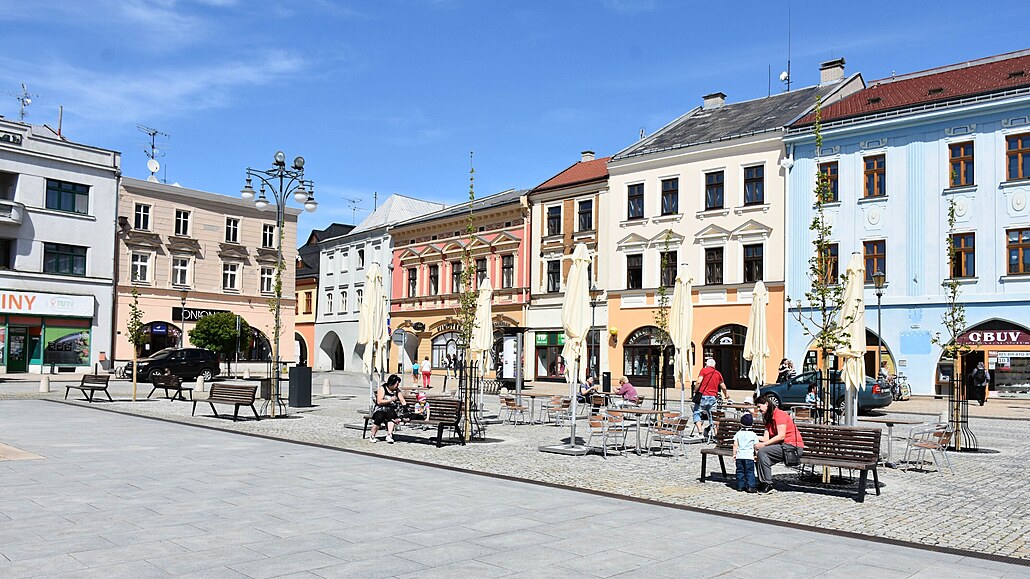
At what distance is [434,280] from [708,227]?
18.9 meters

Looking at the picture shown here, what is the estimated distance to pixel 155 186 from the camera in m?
49.9

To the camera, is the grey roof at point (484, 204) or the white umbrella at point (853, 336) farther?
the grey roof at point (484, 204)

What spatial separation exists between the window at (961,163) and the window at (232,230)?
131ft

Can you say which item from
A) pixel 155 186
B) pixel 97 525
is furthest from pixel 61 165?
pixel 97 525

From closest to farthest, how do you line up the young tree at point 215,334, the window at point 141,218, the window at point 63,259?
the window at point 63,259 → the young tree at point 215,334 → the window at point 141,218

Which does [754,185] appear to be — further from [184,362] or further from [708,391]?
[184,362]

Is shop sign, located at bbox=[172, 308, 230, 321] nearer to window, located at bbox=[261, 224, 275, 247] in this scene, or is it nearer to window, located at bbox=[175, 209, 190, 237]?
window, located at bbox=[175, 209, 190, 237]

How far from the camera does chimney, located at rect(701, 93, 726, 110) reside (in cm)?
4400

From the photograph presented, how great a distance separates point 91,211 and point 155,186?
4644mm

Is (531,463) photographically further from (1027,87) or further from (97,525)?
(1027,87)

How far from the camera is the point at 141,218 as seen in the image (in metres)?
49.2

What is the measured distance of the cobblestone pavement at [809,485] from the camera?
8727mm

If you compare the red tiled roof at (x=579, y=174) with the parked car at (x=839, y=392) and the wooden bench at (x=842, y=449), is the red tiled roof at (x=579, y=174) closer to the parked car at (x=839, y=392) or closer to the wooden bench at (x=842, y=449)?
the parked car at (x=839, y=392)

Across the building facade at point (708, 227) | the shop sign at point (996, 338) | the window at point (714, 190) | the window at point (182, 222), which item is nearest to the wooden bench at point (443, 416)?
the building facade at point (708, 227)
